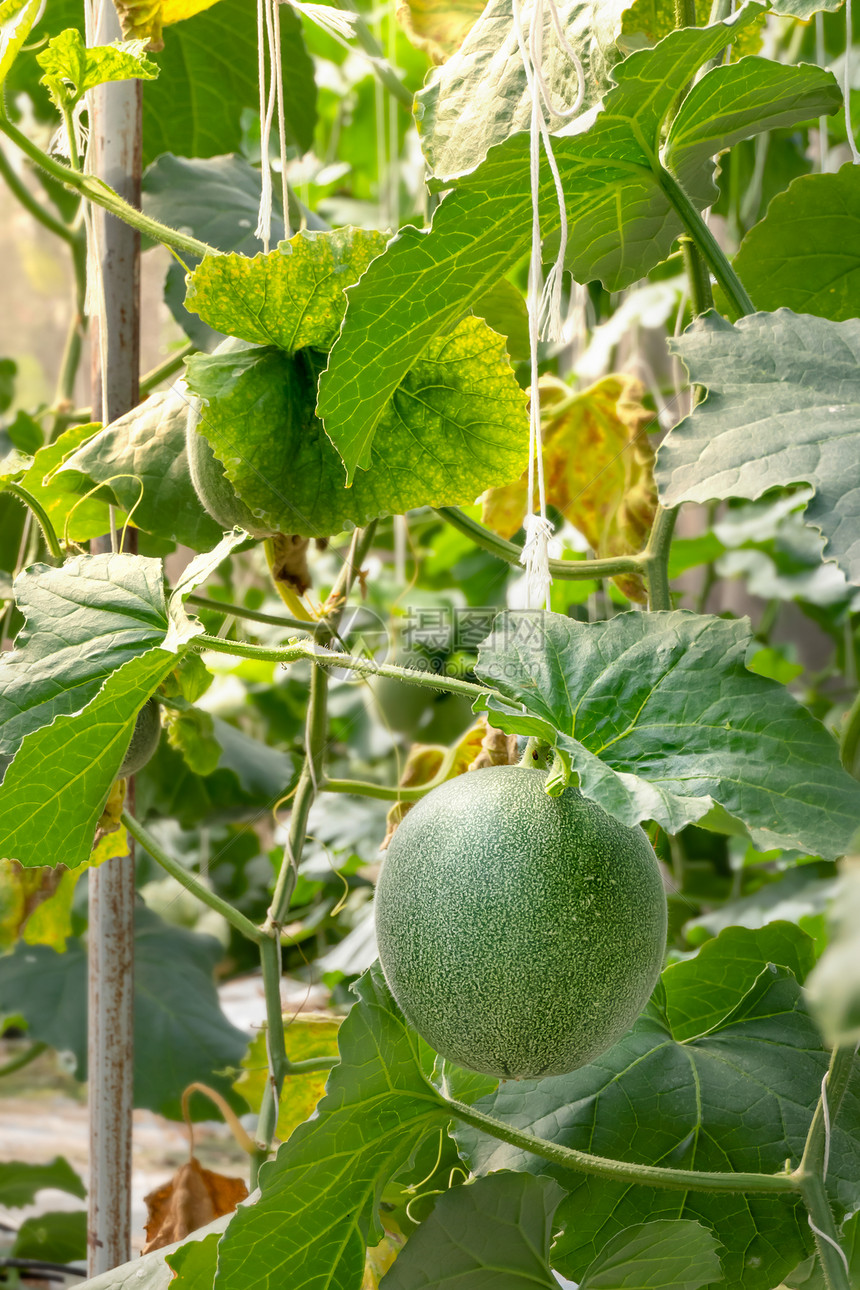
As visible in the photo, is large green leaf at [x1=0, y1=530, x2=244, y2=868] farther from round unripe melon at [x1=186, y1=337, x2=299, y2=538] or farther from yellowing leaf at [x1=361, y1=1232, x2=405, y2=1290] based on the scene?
yellowing leaf at [x1=361, y1=1232, x2=405, y2=1290]

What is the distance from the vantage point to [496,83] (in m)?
0.54

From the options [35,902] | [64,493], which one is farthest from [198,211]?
[35,902]

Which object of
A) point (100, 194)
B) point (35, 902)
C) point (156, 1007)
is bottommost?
point (156, 1007)

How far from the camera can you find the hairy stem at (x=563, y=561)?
0.60 metres

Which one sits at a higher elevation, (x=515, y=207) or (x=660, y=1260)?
(x=515, y=207)

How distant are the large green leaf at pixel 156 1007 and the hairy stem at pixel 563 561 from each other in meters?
0.67

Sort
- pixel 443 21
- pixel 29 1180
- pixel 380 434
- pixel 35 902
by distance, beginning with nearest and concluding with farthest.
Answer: pixel 380 434 → pixel 443 21 → pixel 35 902 → pixel 29 1180

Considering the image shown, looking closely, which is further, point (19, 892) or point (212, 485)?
point (19, 892)

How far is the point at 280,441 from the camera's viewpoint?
62 cm

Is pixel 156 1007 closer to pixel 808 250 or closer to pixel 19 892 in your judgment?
pixel 19 892

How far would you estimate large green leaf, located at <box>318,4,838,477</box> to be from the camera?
17.3 inches

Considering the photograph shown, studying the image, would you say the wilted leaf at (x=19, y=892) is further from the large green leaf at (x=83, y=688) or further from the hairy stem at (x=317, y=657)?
the hairy stem at (x=317, y=657)

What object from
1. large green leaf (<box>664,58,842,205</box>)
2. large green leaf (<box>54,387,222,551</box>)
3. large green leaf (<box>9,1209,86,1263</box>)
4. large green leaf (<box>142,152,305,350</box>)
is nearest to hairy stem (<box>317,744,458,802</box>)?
large green leaf (<box>54,387,222,551</box>)

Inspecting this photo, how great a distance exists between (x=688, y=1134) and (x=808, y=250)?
1.65 feet
